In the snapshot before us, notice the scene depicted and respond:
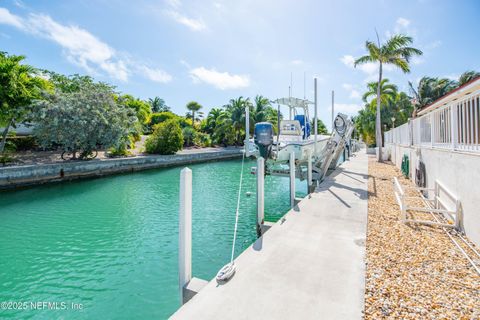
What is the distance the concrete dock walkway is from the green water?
1.44 m

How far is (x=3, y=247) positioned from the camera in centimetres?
600

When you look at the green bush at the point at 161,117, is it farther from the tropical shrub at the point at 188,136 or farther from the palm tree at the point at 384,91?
the palm tree at the point at 384,91

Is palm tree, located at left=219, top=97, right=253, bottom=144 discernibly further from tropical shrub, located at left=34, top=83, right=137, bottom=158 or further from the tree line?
tropical shrub, located at left=34, top=83, right=137, bottom=158

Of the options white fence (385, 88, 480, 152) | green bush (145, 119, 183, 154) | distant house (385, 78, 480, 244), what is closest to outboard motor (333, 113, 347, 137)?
white fence (385, 88, 480, 152)

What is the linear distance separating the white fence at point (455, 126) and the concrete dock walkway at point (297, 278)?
8.38ft

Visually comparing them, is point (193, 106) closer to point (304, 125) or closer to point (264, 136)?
point (304, 125)

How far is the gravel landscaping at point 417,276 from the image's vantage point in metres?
2.49

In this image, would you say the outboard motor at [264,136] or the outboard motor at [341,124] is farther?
the outboard motor at [341,124]

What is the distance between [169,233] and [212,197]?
412cm

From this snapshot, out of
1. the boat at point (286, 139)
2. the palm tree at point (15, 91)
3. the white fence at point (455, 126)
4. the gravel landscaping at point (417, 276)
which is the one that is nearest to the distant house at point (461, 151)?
the white fence at point (455, 126)

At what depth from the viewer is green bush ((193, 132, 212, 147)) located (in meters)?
35.5

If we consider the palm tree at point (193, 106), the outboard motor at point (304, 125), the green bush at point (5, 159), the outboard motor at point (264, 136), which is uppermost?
the palm tree at point (193, 106)

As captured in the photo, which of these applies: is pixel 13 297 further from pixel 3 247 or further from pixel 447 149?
pixel 447 149

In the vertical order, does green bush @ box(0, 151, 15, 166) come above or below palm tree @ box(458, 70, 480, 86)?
below
